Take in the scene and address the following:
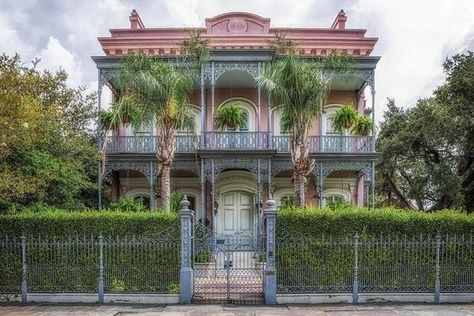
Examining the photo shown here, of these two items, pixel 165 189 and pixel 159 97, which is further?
pixel 165 189

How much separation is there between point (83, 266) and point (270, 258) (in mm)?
4470

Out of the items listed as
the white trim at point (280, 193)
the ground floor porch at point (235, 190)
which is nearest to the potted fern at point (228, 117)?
the ground floor porch at point (235, 190)

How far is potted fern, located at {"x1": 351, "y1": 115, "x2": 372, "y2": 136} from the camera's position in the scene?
16186 millimetres

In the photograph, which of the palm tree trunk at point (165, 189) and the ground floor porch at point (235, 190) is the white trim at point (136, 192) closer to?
the ground floor porch at point (235, 190)

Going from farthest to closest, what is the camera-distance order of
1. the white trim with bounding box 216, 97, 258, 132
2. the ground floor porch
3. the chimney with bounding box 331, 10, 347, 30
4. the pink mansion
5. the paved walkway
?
1. the chimney with bounding box 331, 10, 347, 30
2. the white trim with bounding box 216, 97, 258, 132
3. the ground floor porch
4. the pink mansion
5. the paved walkway

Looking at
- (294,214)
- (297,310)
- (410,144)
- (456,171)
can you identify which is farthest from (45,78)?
(456,171)

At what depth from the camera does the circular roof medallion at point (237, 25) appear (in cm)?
1873

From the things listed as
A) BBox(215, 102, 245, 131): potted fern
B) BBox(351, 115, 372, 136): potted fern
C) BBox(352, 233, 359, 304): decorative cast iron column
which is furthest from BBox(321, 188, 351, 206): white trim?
BBox(352, 233, 359, 304): decorative cast iron column

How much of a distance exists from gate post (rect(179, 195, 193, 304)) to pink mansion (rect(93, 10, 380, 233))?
518 centimetres

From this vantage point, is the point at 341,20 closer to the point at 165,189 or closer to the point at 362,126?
the point at 362,126

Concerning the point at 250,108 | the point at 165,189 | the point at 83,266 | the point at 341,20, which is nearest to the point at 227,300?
the point at 83,266

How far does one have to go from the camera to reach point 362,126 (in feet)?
53.3

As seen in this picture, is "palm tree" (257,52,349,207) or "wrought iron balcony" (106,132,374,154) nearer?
"palm tree" (257,52,349,207)

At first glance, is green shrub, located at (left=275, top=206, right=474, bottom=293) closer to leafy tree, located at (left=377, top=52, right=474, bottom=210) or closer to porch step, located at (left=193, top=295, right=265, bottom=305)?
porch step, located at (left=193, top=295, right=265, bottom=305)
